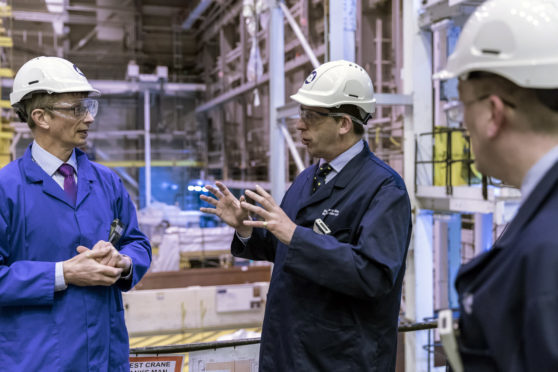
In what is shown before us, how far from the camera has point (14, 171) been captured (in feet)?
7.07

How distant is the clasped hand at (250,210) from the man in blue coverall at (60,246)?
45 centimetres

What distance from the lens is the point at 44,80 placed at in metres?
2.23

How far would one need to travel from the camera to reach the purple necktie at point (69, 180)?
2248 millimetres

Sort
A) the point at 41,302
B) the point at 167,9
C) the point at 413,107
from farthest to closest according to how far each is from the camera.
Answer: the point at 167,9 < the point at 413,107 < the point at 41,302

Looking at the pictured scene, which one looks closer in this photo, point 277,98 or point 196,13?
point 277,98

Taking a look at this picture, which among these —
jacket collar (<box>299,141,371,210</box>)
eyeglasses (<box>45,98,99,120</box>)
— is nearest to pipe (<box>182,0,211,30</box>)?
eyeglasses (<box>45,98,99,120</box>)

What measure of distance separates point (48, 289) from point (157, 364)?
98 cm

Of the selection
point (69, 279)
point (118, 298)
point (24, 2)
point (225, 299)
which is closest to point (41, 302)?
point (69, 279)

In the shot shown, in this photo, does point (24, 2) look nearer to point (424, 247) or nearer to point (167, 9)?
point (167, 9)

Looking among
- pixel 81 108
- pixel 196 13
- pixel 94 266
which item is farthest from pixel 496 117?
pixel 196 13

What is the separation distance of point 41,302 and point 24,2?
20.1 m

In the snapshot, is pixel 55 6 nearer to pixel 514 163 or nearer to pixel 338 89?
pixel 338 89

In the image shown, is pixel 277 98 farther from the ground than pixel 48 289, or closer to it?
farther from the ground

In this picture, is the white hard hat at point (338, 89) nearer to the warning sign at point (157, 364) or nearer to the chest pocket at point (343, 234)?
the chest pocket at point (343, 234)
